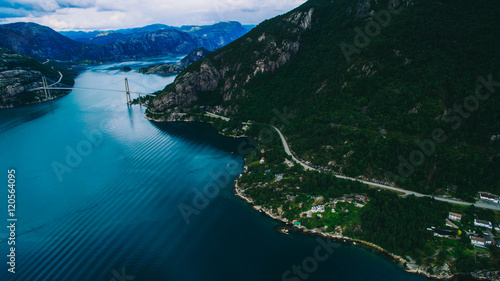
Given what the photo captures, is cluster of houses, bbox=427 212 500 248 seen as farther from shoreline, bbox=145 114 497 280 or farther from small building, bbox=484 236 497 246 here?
shoreline, bbox=145 114 497 280

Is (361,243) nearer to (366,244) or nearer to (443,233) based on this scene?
(366,244)

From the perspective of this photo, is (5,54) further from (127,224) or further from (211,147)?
(127,224)

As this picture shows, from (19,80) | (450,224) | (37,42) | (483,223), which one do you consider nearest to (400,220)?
(450,224)

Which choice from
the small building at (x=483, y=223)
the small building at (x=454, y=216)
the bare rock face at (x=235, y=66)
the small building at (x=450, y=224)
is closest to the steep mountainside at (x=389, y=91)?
the bare rock face at (x=235, y=66)

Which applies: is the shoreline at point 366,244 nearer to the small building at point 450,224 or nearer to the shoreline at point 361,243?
the shoreline at point 361,243

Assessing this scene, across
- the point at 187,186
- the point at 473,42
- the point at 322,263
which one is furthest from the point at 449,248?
the point at 473,42

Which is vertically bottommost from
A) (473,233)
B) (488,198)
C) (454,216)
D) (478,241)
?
(478,241)

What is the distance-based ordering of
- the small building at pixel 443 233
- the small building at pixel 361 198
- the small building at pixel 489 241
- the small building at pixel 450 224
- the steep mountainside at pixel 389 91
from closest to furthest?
1. the small building at pixel 489 241
2. the small building at pixel 443 233
3. the small building at pixel 450 224
4. the small building at pixel 361 198
5. the steep mountainside at pixel 389 91
